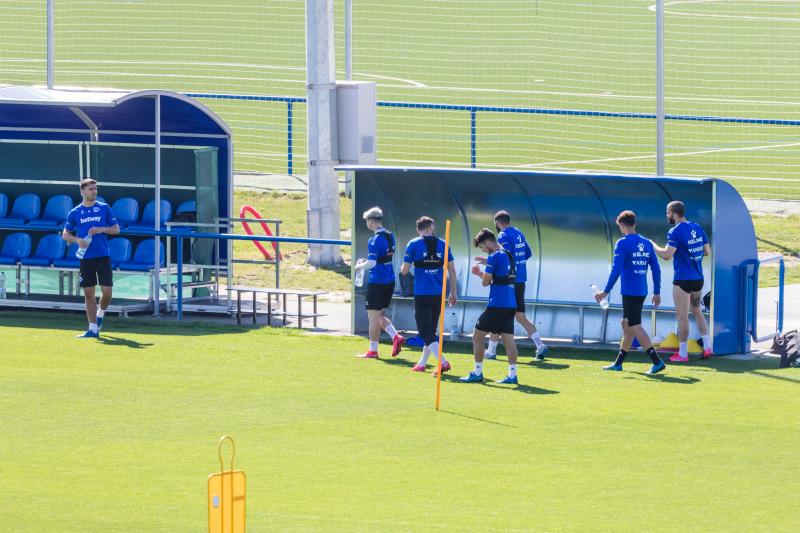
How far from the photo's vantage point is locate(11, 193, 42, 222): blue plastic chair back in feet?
69.0

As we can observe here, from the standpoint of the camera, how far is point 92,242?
58.2 feet

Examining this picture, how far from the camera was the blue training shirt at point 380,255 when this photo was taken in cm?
1644

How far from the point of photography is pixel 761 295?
Answer: 20.3m

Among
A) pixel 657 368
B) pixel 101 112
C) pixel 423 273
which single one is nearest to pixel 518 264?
pixel 423 273

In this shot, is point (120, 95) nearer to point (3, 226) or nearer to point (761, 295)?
point (3, 226)

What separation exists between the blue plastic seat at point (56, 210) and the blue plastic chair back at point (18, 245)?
269 millimetres

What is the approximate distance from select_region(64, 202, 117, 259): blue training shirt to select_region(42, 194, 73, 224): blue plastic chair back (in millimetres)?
3208

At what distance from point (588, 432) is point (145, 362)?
17.9 ft

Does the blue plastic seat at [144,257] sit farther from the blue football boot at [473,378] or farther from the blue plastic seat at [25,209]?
the blue football boot at [473,378]

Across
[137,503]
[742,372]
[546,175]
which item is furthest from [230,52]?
[137,503]

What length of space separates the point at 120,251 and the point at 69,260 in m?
0.73

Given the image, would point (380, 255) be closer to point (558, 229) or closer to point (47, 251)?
point (558, 229)

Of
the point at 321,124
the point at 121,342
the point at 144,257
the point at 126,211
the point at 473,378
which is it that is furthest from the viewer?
the point at 321,124

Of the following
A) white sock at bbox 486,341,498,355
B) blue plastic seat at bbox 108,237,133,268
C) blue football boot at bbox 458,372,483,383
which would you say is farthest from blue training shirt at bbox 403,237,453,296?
blue plastic seat at bbox 108,237,133,268
